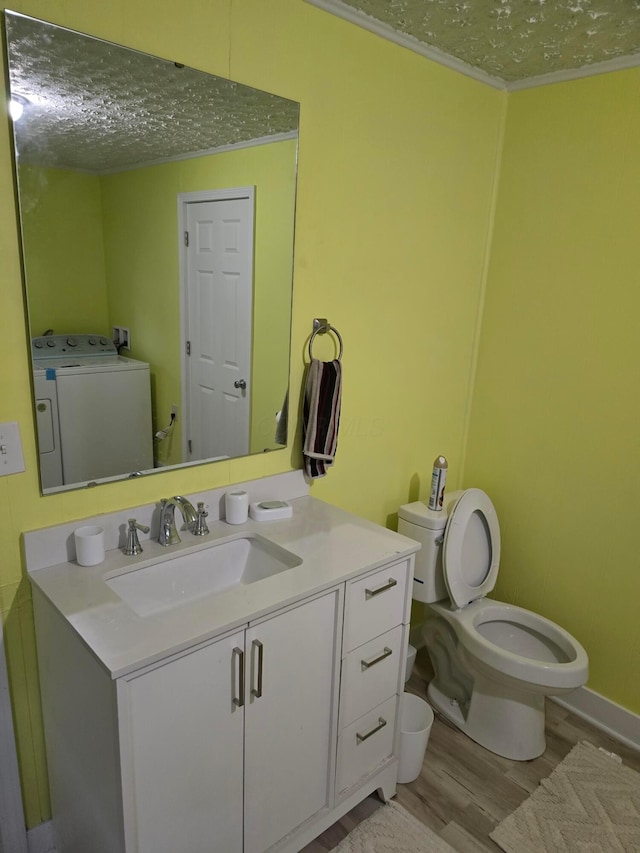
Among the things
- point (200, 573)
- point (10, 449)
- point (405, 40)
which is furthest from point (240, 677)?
point (405, 40)

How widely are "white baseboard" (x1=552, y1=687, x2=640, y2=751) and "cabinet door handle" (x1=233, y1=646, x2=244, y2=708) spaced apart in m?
1.41

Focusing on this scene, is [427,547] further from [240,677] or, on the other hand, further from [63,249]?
[63,249]

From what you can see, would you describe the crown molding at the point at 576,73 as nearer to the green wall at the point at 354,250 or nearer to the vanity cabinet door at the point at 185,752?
the green wall at the point at 354,250

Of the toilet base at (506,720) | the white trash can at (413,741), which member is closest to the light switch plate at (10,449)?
the white trash can at (413,741)

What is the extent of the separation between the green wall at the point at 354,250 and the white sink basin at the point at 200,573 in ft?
0.68

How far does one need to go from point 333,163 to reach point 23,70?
920 mm

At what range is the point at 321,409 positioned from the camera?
1.93 meters

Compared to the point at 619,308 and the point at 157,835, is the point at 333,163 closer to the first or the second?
the point at 619,308

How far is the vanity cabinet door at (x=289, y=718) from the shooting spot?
1.41 meters

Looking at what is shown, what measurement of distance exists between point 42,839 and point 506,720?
4.98 feet

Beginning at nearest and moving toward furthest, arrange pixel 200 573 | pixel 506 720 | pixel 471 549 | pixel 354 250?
1. pixel 200 573
2. pixel 354 250
3. pixel 506 720
4. pixel 471 549

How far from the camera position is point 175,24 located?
144 centimetres

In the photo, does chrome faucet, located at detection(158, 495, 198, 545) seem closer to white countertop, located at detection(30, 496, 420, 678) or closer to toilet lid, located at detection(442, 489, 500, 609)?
white countertop, located at detection(30, 496, 420, 678)

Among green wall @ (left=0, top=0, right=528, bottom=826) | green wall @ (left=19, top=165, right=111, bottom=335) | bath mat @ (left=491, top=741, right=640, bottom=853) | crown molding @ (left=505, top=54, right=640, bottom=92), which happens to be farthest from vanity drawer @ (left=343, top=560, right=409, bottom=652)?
crown molding @ (left=505, top=54, right=640, bottom=92)
